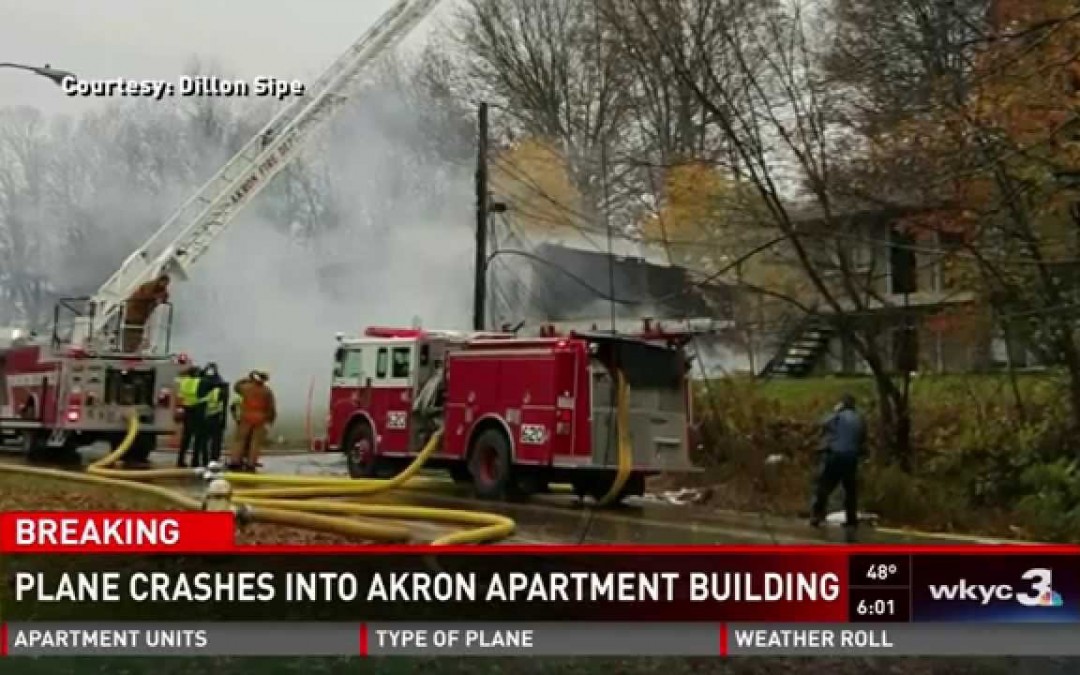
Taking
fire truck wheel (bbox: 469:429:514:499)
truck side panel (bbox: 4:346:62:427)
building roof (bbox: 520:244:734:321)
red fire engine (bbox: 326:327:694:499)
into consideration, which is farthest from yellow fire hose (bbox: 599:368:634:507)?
truck side panel (bbox: 4:346:62:427)

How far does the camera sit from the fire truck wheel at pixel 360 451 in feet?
17.7

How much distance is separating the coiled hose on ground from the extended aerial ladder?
71cm

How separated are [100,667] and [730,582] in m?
2.06

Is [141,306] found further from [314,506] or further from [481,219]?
[481,219]

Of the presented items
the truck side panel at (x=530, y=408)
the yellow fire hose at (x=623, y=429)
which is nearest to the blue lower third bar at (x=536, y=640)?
the yellow fire hose at (x=623, y=429)

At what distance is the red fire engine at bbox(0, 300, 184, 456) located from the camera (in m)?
5.43

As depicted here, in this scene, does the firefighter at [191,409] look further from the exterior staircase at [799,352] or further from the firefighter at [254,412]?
the exterior staircase at [799,352]

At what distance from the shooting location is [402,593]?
4.49m

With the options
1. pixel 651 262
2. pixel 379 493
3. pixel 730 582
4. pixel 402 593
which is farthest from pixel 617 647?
pixel 651 262

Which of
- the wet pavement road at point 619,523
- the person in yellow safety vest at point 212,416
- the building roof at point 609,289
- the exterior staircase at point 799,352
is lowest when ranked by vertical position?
the wet pavement road at point 619,523

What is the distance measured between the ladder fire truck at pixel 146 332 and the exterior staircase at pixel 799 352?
1.95m

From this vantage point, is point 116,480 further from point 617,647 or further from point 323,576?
point 617,647

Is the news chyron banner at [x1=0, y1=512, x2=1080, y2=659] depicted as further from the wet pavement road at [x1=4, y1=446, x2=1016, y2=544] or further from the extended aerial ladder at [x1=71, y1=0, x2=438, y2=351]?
the extended aerial ladder at [x1=71, y1=0, x2=438, y2=351]

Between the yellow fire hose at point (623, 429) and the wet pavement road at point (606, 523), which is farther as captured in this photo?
the yellow fire hose at point (623, 429)
